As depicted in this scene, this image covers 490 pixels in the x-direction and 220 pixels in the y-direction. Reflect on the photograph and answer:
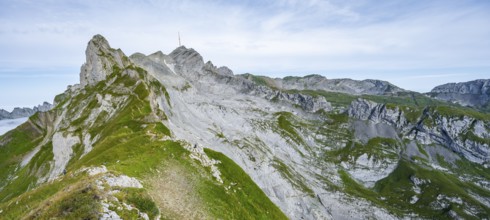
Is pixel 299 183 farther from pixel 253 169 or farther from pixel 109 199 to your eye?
pixel 109 199

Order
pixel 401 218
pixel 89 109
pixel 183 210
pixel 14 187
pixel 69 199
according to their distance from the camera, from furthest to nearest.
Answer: pixel 401 218, pixel 89 109, pixel 14 187, pixel 183 210, pixel 69 199

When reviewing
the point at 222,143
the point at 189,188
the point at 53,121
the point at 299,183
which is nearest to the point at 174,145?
the point at 189,188

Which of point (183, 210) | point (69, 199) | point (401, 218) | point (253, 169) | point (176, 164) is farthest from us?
point (401, 218)

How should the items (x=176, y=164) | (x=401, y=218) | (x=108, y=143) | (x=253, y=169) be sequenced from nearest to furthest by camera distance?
1. (x=176, y=164)
2. (x=108, y=143)
3. (x=253, y=169)
4. (x=401, y=218)

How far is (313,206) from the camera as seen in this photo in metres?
158

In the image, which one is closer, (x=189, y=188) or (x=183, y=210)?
(x=183, y=210)

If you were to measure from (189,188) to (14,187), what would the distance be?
103 metres

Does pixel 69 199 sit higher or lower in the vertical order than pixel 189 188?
higher

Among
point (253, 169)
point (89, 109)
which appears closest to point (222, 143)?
point (253, 169)

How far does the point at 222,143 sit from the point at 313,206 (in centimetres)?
5814

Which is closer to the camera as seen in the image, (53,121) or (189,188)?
(189,188)

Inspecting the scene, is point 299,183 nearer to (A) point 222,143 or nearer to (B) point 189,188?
(A) point 222,143

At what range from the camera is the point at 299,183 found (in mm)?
183000

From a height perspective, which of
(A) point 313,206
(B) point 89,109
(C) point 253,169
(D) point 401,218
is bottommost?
(D) point 401,218
